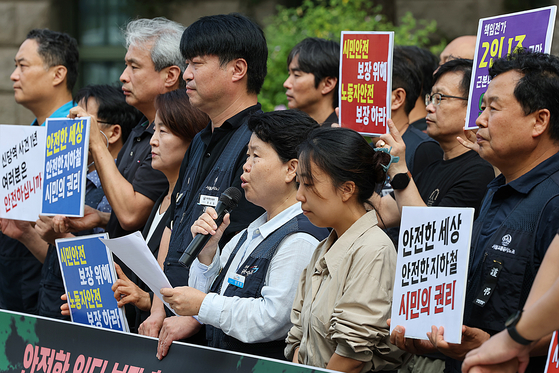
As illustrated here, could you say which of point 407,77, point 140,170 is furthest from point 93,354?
point 407,77

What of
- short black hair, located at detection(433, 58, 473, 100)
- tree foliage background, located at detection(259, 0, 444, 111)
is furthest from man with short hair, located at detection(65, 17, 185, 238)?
tree foliage background, located at detection(259, 0, 444, 111)

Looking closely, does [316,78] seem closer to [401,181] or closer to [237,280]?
[401,181]

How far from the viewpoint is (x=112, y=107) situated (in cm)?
492

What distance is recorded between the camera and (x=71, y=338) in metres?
3.17

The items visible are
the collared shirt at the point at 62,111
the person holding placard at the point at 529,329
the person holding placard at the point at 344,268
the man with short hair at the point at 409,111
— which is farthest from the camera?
the collared shirt at the point at 62,111

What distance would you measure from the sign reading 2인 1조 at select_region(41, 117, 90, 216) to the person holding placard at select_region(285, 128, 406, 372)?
156 centimetres

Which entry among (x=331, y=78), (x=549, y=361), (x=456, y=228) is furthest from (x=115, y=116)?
(x=549, y=361)

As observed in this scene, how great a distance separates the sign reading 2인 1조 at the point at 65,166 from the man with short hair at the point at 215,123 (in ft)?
1.85

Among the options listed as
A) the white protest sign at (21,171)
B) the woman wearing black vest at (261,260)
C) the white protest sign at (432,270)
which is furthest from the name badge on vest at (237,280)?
the white protest sign at (21,171)

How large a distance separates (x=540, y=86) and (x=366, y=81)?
1362mm

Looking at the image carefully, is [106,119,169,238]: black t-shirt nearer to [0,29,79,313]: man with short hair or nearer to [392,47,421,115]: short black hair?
[0,29,79,313]: man with short hair

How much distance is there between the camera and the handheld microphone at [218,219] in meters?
2.92

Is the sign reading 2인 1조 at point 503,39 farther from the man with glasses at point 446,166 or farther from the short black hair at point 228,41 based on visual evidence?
the short black hair at point 228,41

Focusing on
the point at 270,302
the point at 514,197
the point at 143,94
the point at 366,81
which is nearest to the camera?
the point at 514,197
